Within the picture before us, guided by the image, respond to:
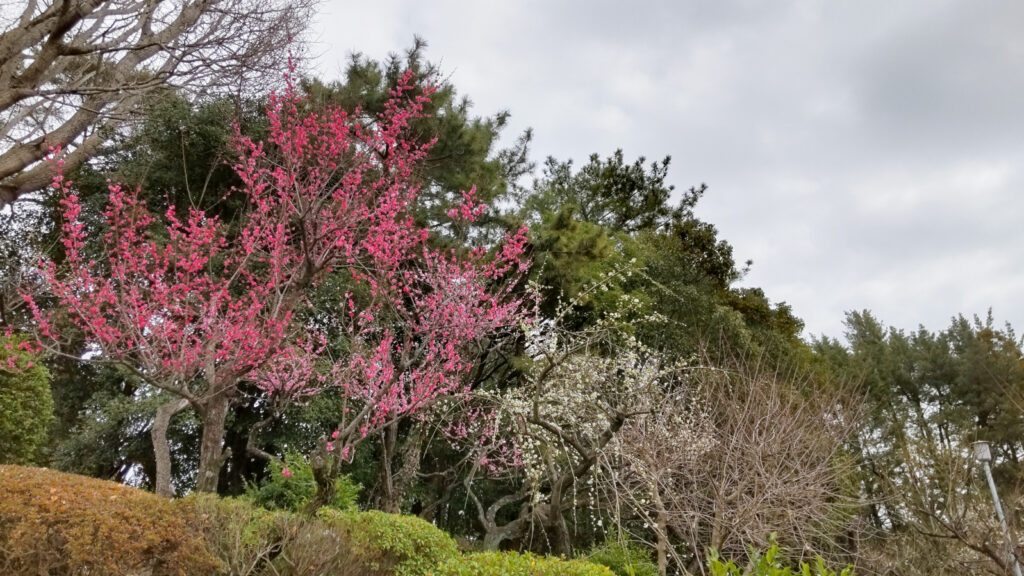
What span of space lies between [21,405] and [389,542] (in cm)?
647

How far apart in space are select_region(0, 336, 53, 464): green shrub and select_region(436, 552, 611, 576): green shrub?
23.5 feet

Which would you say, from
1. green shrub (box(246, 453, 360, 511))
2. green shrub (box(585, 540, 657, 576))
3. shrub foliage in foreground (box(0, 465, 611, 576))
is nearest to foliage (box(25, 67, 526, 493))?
shrub foliage in foreground (box(0, 465, 611, 576))

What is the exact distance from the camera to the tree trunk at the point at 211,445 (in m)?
5.32

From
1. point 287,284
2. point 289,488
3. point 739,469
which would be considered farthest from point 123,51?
point 739,469

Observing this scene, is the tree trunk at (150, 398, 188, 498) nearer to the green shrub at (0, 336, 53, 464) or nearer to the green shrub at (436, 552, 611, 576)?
the green shrub at (0, 336, 53, 464)

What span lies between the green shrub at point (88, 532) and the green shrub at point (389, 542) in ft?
4.21

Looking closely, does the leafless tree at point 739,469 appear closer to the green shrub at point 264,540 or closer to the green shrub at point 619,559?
the green shrub at point 619,559

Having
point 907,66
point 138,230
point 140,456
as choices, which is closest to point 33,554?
point 138,230

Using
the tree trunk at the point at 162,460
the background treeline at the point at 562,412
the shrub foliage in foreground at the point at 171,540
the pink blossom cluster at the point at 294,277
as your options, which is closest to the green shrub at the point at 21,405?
the background treeline at the point at 562,412

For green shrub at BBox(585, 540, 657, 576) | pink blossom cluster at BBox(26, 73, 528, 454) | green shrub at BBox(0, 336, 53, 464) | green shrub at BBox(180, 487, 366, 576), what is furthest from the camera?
green shrub at BBox(585, 540, 657, 576)

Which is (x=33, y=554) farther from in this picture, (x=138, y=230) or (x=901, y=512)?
(x=901, y=512)

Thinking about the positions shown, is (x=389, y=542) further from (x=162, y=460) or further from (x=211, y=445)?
(x=162, y=460)

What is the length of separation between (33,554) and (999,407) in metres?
23.7

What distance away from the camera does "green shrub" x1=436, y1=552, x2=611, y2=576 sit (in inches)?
149
